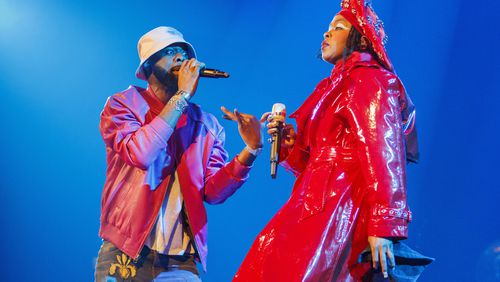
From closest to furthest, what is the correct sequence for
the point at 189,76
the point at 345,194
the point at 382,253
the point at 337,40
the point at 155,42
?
1. the point at 382,253
2. the point at 345,194
3. the point at 337,40
4. the point at 189,76
5. the point at 155,42

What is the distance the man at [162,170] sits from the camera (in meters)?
2.31

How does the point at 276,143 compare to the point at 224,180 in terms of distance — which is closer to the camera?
the point at 276,143

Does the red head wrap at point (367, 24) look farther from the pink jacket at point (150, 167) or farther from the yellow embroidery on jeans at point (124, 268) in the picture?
the yellow embroidery on jeans at point (124, 268)

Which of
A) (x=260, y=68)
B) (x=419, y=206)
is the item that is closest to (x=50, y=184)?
(x=260, y=68)

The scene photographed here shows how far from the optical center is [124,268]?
2270 mm

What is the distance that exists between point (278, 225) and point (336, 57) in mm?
711

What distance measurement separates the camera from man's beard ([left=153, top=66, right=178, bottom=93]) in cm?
265

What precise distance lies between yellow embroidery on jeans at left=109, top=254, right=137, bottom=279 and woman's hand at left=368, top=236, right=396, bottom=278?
3.15 feet

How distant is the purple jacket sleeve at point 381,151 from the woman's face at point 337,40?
295 mm

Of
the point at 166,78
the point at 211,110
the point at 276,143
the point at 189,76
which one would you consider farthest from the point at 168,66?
the point at 211,110

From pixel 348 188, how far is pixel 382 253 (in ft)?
0.83


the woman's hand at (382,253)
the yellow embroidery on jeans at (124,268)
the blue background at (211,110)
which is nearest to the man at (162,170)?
the yellow embroidery on jeans at (124,268)

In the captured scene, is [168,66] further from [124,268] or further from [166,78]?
[124,268]

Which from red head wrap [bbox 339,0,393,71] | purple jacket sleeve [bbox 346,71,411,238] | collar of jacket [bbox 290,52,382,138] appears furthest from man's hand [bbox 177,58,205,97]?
purple jacket sleeve [bbox 346,71,411,238]
